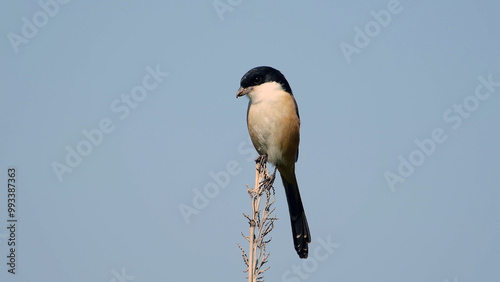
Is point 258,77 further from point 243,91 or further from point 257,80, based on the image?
point 243,91

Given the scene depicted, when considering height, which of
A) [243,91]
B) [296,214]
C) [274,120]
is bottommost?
[296,214]

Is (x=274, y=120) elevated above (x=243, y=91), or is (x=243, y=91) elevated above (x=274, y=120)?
(x=243, y=91)

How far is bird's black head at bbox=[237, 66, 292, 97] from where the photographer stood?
18.7ft

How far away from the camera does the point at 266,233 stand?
376 centimetres

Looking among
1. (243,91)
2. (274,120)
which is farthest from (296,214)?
(243,91)

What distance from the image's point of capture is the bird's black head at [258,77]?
5707mm

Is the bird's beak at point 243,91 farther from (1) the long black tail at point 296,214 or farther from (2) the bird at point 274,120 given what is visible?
(1) the long black tail at point 296,214

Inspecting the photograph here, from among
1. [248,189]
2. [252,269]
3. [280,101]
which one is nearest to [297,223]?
[280,101]

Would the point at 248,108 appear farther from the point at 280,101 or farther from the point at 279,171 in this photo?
the point at 279,171

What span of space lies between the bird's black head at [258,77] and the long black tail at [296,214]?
1049mm

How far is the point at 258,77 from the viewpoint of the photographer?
5742 millimetres

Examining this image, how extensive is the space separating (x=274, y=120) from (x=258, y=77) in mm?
468

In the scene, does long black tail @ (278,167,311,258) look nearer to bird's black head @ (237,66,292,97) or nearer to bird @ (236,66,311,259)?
bird @ (236,66,311,259)

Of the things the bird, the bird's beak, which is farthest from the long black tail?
the bird's beak
